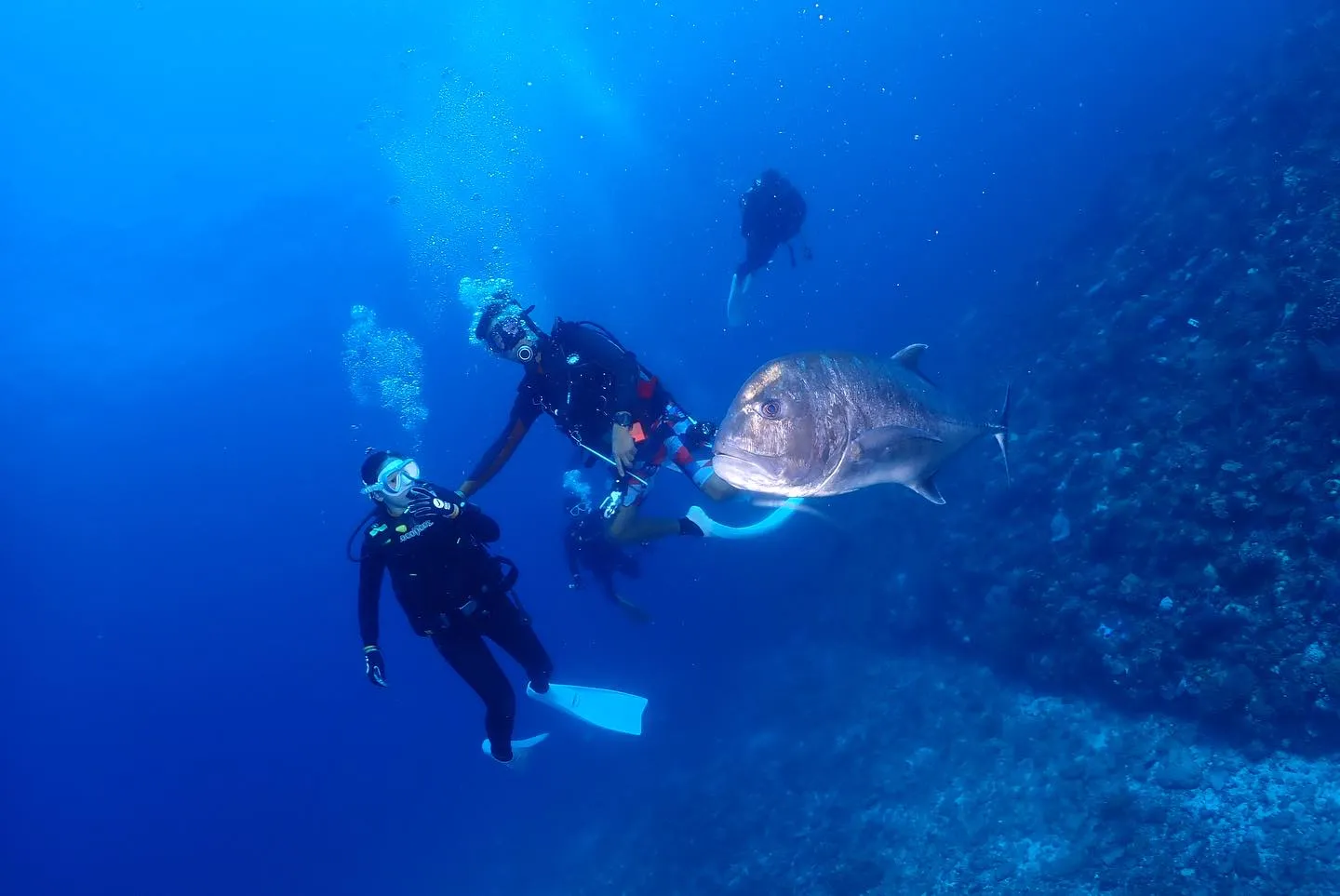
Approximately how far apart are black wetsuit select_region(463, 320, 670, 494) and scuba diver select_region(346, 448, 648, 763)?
581mm

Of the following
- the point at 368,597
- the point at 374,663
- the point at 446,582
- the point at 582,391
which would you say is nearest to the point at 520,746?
the point at 374,663

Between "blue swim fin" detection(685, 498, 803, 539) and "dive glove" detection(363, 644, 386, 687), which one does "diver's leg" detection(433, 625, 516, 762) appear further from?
"blue swim fin" detection(685, 498, 803, 539)

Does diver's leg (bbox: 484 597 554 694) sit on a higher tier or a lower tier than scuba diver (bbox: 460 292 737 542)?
lower

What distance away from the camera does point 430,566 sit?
221 inches

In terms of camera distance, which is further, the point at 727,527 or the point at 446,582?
the point at 727,527

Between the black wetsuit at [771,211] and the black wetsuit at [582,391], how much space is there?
900cm

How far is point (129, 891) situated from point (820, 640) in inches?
2178

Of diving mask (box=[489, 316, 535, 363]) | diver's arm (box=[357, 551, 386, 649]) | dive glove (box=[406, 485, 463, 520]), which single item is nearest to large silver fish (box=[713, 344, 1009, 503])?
dive glove (box=[406, 485, 463, 520])

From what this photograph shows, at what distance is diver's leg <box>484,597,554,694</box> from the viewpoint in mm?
6578

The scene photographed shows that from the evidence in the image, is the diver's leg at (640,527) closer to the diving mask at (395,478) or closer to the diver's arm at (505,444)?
the diver's arm at (505,444)

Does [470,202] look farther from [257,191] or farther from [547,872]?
[547,872]

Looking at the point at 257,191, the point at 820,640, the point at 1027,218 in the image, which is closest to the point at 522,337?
the point at 820,640

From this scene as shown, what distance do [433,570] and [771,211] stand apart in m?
11.8

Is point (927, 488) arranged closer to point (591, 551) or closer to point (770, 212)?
point (591, 551)
